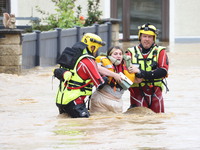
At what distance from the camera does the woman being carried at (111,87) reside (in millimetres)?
9508

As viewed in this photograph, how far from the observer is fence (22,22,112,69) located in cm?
1889

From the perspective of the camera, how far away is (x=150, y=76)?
954 centimetres

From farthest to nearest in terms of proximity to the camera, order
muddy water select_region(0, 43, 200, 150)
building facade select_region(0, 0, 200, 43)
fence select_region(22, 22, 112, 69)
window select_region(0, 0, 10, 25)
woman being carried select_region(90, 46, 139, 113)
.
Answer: building facade select_region(0, 0, 200, 43), window select_region(0, 0, 10, 25), fence select_region(22, 22, 112, 69), woman being carried select_region(90, 46, 139, 113), muddy water select_region(0, 43, 200, 150)

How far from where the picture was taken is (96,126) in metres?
8.80

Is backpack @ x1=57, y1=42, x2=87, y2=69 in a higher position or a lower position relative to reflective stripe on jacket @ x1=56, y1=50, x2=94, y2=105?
higher

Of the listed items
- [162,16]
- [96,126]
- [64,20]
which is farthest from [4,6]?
[96,126]

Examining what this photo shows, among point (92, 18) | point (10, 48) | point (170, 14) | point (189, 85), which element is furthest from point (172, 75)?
point (170, 14)

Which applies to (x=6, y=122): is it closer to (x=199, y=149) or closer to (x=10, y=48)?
(x=199, y=149)

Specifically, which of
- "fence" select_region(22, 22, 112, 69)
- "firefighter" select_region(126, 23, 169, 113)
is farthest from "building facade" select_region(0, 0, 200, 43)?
"firefighter" select_region(126, 23, 169, 113)

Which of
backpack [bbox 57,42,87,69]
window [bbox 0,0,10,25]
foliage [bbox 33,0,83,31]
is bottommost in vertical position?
backpack [bbox 57,42,87,69]

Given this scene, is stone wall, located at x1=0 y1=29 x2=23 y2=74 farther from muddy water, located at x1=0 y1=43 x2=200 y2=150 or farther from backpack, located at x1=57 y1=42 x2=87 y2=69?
backpack, located at x1=57 y1=42 x2=87 y2=69

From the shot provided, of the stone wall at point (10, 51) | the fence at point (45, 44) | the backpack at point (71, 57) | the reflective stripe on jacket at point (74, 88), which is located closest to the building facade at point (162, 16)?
the fence at point (45, 44)

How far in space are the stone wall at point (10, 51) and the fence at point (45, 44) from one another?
2.31ft

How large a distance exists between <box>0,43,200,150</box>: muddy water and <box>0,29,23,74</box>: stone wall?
280 cm
